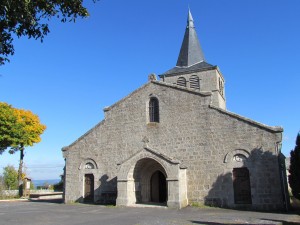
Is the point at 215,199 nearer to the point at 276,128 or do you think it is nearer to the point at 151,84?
the point at 276,128

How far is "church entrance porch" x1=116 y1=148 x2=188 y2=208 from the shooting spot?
17891mm

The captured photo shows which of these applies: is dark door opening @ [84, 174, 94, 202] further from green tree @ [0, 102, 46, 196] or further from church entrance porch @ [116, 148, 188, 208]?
green tree @ [0, 102, 46, 196]

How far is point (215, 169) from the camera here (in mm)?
18203

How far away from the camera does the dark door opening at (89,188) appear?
22.0 metres

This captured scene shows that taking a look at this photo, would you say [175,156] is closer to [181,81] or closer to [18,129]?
[181,81]

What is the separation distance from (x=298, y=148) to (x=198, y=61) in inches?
722

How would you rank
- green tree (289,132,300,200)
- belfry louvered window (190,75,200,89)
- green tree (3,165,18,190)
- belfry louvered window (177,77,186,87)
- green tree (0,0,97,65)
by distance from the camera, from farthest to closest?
green tree (3,165,18,190) < belfry louvered window (177,77,186,87) < belfry louvered window (190,75,200,89) < green tree (289,132,300,200) < green tree (0,0,97,65)

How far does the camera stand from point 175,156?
776 inches

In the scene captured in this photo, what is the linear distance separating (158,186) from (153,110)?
17.2 ft

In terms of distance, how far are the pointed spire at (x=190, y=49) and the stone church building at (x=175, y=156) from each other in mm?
10366

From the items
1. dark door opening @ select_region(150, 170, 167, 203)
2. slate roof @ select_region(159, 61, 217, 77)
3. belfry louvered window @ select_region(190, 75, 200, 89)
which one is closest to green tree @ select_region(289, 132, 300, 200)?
dark door opening @ select_region(150, 170, 167, 203)

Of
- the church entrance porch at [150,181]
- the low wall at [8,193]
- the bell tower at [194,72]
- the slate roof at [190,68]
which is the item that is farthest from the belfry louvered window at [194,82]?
the low wall at [8,193]

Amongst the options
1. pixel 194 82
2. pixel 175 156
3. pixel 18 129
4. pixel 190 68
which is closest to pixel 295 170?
pixel 175 156

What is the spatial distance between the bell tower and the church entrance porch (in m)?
9.21
